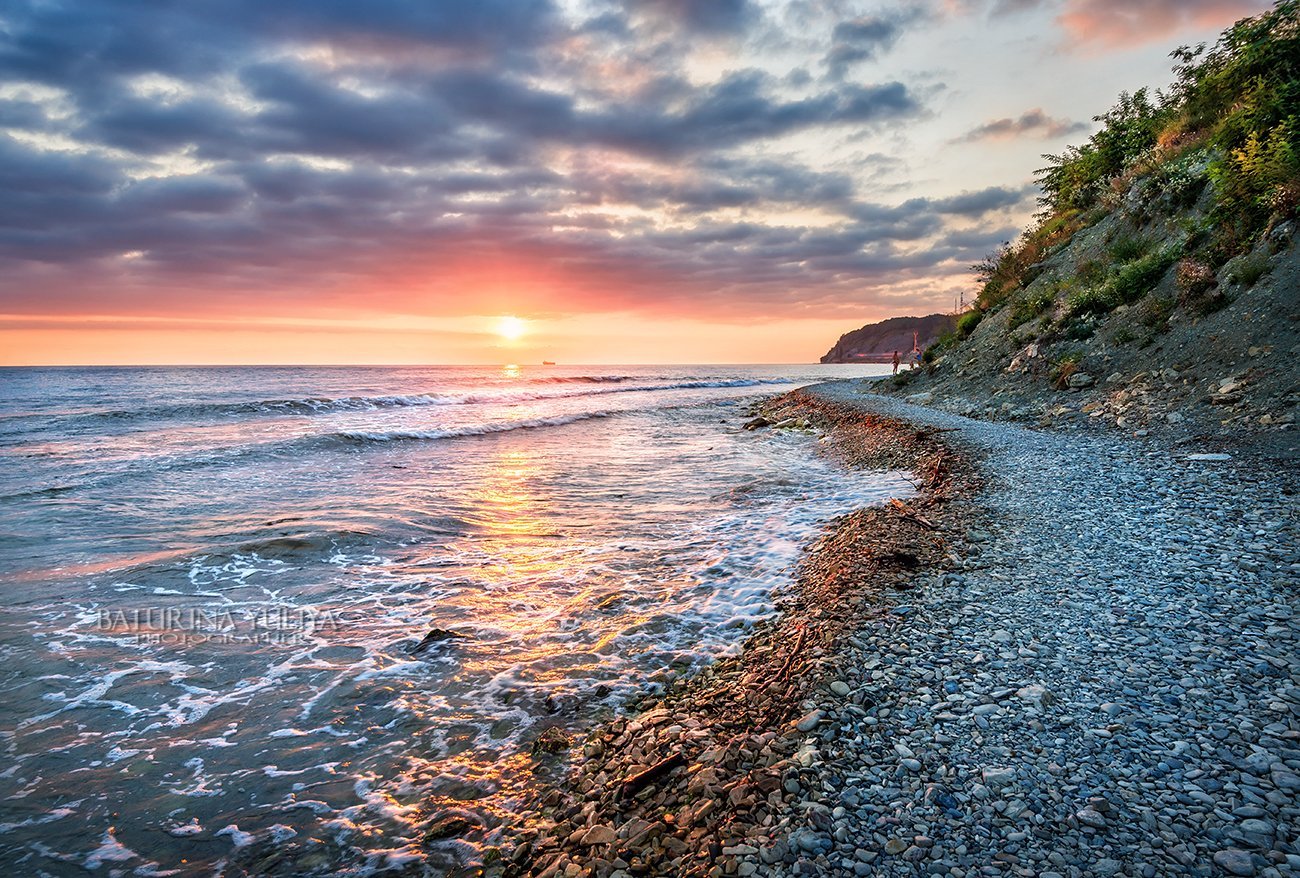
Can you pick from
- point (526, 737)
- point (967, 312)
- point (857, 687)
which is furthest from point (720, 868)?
point (967, 312)

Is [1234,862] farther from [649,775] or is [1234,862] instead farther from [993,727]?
[649,775]

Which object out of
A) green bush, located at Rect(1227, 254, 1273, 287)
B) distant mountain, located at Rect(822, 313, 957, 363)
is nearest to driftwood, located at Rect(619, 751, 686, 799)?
green bush, located at Rect(1227, 254, 1273, 287)

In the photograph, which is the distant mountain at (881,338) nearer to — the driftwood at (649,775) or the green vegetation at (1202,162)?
the green vegetation at (1202,162)

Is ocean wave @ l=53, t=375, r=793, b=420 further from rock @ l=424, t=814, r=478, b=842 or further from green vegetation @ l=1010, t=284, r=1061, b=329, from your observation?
rock @ l=424, t=814, r=478, b=842

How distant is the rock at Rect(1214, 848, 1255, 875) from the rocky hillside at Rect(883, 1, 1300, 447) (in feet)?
32.2

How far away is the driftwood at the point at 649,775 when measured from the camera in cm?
366

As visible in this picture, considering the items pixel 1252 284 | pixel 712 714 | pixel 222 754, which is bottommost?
pixel 222 754

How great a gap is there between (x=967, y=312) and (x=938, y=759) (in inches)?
1136

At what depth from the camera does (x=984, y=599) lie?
5379 mm

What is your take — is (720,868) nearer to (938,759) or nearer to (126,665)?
(938,759)

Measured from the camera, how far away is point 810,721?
3785mm

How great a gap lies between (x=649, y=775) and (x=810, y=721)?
1.10 meters

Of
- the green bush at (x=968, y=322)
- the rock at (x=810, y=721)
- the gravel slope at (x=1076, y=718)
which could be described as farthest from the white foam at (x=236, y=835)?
the green bush at (x=968, y=322)

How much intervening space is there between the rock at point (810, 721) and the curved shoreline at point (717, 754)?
0.03 feet
